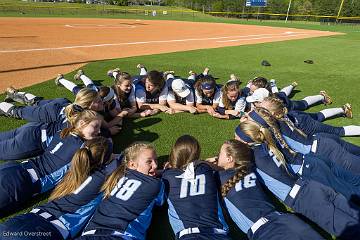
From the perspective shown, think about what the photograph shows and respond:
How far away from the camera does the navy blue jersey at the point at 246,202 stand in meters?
2.94

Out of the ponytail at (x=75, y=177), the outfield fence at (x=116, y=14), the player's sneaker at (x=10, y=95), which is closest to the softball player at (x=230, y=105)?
the ponytail at (x=75, y=177)

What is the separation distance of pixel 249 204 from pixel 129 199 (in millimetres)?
1126

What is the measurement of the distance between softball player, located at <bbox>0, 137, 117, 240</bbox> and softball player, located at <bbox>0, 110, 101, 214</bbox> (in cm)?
37

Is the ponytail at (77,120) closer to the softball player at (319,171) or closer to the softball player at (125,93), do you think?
the softball player at (125,93)

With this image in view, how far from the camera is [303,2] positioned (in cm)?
5097

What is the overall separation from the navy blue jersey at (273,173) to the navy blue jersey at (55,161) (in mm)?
2024

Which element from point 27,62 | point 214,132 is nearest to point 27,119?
point 214,132

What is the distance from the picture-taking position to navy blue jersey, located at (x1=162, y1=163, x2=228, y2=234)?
2.89 m

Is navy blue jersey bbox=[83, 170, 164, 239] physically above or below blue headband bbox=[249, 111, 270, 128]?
below

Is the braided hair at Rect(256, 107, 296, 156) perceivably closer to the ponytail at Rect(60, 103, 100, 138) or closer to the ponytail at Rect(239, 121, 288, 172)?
the ponytail at Rect(239, 121, 288, 172)

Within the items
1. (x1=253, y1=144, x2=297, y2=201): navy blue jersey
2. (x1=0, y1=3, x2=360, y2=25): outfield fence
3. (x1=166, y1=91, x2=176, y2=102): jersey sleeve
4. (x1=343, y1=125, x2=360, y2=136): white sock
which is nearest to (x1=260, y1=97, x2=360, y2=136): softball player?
(x1=343, y1=125, x2=360, y2=136): white sock

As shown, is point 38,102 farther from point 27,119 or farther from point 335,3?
point 335,3

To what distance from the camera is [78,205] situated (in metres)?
3.03

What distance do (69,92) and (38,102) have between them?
121 centimetres
